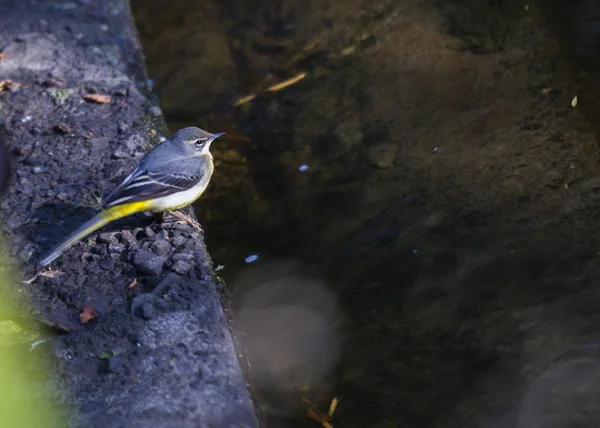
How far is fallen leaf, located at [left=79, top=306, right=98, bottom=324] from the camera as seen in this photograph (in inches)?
160

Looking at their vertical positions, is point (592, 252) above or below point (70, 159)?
below

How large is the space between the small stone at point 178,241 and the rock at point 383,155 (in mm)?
1796

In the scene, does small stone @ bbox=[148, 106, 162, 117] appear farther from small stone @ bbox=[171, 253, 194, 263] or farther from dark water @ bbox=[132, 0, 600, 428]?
small stone @ bbox=[171, 253, 194, 263]

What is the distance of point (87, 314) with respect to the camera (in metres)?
4.09

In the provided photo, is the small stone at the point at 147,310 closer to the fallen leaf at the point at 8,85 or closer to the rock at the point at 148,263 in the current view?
the rock at the point at 148,263

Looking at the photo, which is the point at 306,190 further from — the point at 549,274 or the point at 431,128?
the point at 549,274

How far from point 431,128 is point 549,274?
1757 millimetres

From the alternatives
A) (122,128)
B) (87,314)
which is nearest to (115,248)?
(87,314)

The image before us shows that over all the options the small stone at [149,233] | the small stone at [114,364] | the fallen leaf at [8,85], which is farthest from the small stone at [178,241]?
the fallen leaf at [8,85]

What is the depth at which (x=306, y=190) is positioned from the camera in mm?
5742

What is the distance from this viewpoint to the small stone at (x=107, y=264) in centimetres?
445

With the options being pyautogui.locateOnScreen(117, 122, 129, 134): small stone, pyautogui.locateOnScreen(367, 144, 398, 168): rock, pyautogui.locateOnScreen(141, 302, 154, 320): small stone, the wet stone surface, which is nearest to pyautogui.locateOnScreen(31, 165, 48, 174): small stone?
the wet stone surface

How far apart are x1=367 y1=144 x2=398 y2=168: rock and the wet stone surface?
5.21 feet

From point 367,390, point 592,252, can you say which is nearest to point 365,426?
point 367,390
